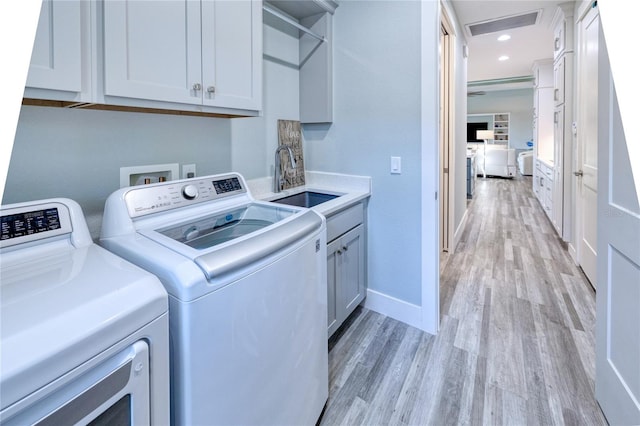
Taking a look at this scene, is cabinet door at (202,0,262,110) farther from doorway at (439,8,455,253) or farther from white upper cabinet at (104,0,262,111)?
doorway at (439,8,455,253)

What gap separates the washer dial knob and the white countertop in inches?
26.1

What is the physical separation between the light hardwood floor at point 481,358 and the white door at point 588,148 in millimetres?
274

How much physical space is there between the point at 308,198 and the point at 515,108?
432 inches

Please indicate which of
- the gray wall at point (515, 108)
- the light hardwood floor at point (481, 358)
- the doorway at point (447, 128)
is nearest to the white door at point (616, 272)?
the light hardwood floor at point (481, 358)

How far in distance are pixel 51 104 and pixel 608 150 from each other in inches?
86.3

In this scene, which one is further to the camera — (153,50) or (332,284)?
(332,284)

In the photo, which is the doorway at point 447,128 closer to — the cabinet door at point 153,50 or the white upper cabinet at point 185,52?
the white upper cabinet at point 185,52

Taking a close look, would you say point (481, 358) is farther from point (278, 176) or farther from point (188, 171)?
point (188, 171)

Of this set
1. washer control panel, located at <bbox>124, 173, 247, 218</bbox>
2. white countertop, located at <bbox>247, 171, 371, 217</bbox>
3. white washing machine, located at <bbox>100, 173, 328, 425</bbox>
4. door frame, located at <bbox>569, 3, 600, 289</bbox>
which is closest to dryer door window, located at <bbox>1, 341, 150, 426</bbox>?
white washing machine, located at <bbox>100, 173, 328, 425</bbox>

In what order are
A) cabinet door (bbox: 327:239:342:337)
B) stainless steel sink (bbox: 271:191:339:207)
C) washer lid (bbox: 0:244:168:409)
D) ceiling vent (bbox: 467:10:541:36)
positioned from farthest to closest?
ceiling vent (bbox: 467:10:541:36)
stainless steel sink (bbox: 271:191:339:207)
cabinet door (bbox: 327:239:342:337)
washer lid (bbox: 0:244:168:409)

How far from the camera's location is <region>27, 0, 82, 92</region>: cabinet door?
0.92 metres

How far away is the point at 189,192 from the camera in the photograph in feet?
4.54

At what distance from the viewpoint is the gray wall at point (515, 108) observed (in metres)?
10.5

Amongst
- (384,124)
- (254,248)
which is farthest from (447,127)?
(254,248)
